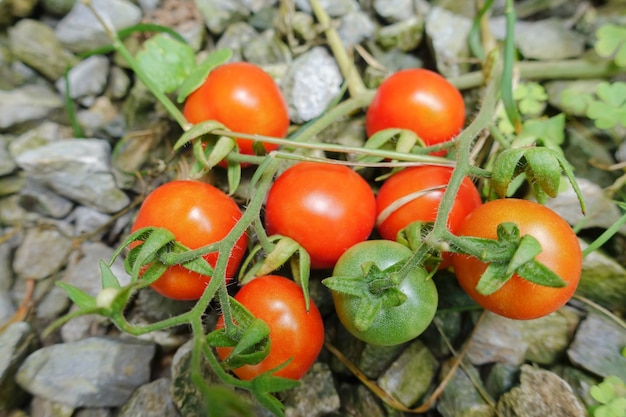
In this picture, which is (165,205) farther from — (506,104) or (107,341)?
(506,104)

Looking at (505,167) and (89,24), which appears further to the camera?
(89,24)

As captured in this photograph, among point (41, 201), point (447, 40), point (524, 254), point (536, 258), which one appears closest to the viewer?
point (524, 254)

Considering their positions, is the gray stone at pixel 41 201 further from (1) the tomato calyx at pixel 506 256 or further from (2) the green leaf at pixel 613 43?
(2) the green leaf at pixel 613 43

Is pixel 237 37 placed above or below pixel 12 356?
above

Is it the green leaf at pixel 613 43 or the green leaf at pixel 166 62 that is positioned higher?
the green leaf at pixel 613 43

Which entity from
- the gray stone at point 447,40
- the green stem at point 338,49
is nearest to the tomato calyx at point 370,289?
the green stem at point 338,49

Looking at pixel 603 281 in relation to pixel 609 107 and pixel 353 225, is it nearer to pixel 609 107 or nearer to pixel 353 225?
pixel 609 107

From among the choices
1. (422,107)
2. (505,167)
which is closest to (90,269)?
(422,107)
